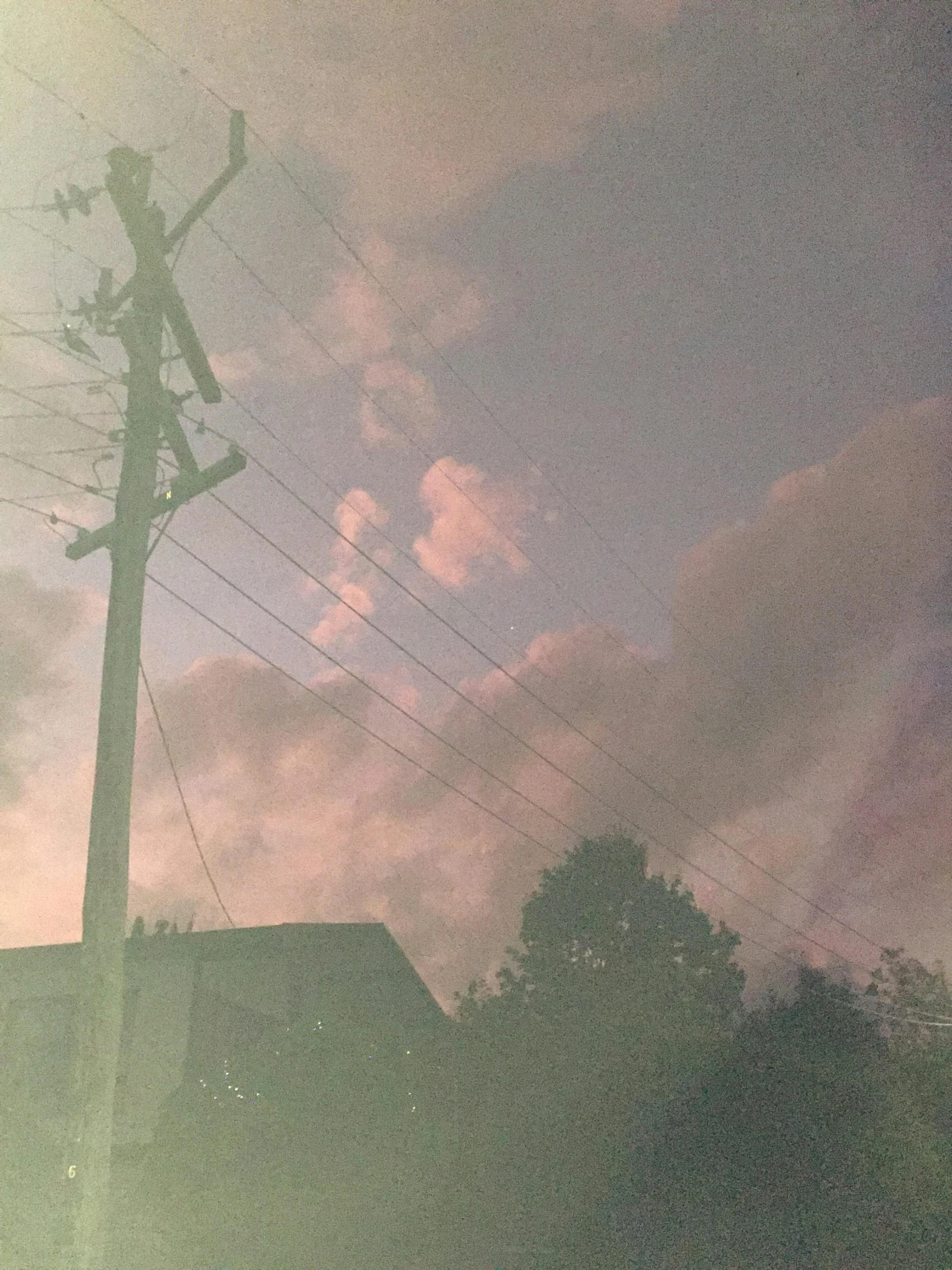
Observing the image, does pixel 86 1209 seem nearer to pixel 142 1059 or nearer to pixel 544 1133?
pixel 544 1133

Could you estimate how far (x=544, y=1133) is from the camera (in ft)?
55.2

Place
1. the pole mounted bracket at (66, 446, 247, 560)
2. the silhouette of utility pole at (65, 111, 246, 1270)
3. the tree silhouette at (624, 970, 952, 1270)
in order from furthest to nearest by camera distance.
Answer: the tree silhouette at (624, 970, 952, 1270) → the pole mounted bracket at (66, 446, 247, 560) → the silhouette of utility pole at (65, 111, 246, 1270)

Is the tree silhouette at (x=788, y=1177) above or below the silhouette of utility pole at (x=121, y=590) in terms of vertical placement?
below

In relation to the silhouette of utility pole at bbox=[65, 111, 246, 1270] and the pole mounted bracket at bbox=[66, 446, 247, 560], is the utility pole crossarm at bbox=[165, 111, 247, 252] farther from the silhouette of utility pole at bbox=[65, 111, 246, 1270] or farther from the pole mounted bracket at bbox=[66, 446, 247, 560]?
the pole mounted bracket at bbox=[66, 446, 247, 560]

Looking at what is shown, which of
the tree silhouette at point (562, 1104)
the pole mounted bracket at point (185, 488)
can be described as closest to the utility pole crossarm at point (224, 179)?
the pole mounted bracket at point (185, 488)

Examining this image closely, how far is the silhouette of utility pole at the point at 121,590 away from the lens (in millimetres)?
8961

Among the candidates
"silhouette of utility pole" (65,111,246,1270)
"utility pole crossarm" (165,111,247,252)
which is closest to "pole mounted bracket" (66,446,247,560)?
"silhouette of utility pole" (65,111,246,1270)

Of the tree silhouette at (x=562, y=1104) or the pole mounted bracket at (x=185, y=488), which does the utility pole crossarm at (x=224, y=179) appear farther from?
the tree silhouette at (x=562, y=1104)

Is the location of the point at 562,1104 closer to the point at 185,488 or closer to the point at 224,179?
the point at 185,488

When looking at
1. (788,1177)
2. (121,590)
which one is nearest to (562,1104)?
(788,1177)

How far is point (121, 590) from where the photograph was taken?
412 inches

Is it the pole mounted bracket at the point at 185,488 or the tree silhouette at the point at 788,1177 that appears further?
the tree silhouette at the point at 788,1177

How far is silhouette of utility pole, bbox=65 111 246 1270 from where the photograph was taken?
353 inches

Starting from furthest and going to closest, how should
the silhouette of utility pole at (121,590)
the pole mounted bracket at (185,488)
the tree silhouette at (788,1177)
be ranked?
the tree silhouette at (788,1177)
the pole mounted bracket at (185,488)
the silhouette of utility pole at (121,590)
